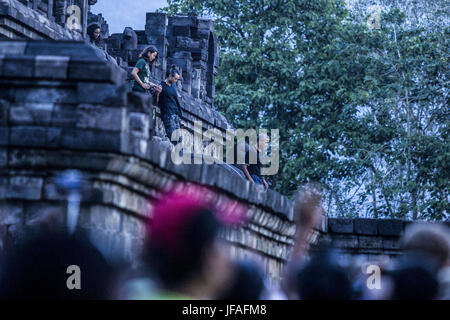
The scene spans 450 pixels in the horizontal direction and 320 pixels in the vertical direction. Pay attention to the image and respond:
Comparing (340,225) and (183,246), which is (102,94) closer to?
(183,246)

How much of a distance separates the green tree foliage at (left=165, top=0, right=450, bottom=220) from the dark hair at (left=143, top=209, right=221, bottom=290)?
19.1 meters

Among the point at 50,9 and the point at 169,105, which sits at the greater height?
the point at 50,9

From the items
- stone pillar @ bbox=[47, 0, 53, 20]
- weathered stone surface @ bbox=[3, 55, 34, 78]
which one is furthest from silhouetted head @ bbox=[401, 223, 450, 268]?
stone pillar @ bbox=[47, 0, 53, 20]

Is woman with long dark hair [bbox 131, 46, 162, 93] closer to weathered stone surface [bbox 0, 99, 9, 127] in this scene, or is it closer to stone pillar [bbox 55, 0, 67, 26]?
stone pillar [bbox 55, 0, 67, 26]

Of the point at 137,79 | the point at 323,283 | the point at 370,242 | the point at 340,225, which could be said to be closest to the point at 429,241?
the point at 370,242

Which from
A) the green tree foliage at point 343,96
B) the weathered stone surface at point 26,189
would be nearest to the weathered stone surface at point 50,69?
the weathered stone surface at point 26,189

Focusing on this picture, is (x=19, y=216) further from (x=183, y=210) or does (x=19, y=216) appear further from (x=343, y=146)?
(x=343, y=146)

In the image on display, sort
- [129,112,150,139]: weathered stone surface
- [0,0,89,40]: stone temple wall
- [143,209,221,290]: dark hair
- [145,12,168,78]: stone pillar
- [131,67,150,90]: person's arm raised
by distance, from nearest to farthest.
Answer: [143,209,221,290]: dark hair
[129,112,150,139]: weathered stone surface
[131,67,150,90]: person's arm raised
[0,0,89,40]: stone temple wall
[145,12,168,78]: stone pillar

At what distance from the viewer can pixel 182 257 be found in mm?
4766

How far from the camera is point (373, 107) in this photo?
26.4 metres

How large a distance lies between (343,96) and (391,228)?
1961 centimetres

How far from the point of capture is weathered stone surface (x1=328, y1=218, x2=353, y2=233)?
8.68m
